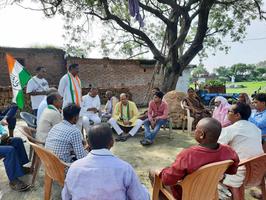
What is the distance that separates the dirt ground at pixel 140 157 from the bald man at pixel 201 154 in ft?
5.80

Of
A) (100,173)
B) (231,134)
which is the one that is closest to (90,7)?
(231,134)

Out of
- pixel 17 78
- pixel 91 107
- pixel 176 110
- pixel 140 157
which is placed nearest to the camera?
pixel 17 78

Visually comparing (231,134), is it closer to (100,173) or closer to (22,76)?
→ (100,173)

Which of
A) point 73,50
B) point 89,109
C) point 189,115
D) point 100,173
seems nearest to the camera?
point 100,173

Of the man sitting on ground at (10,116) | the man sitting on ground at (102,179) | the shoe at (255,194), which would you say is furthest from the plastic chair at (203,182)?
the man sitting on ground at (10,116)

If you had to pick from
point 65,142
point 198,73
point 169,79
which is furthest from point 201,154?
point 198,73

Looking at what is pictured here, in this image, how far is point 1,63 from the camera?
15.0m

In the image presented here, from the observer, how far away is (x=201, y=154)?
235 cm

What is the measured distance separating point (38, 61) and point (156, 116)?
11.2 metres

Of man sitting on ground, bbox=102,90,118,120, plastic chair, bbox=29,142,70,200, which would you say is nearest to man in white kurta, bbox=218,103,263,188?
plastic chair, bbox=29,142,70,200

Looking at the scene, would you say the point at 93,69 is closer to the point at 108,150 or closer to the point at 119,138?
the point at 119,138

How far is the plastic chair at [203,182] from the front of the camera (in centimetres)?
226

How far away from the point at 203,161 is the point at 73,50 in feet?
56.1

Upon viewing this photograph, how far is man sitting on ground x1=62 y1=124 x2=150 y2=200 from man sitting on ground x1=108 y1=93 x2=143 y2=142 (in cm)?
501
